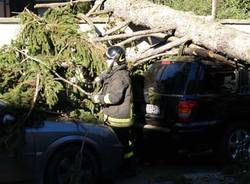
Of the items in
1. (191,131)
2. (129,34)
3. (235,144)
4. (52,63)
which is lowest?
(235,144)

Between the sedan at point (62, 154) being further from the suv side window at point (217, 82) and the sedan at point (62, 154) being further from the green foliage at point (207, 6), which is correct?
the green foliage at point (207, 6)

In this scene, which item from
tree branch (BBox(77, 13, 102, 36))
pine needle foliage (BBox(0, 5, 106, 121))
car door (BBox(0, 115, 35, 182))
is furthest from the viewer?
tree branch (BBox(77, 13, 102, 36))

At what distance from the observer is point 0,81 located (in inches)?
351

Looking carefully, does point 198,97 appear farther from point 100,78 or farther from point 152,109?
point 100,78

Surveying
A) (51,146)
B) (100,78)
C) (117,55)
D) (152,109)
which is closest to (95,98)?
(100,78)

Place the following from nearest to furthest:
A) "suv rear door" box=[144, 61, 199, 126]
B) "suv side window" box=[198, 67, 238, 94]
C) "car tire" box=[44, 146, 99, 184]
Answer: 1. "car tire" box=[44, 146, 99, 184]
2. "suv rear door" box=[144, 61, 199, 126]
3. "suv side window" box=[198, 67, 238, 94]

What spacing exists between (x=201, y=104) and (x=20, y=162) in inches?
122

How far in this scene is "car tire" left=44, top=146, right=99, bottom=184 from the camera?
7.88 m

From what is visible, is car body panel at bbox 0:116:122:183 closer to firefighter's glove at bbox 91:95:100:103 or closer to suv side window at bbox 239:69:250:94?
firefighter's glove at bbox 91:95:100:103

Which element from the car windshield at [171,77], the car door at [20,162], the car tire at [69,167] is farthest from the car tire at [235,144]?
the car door at [20,162]

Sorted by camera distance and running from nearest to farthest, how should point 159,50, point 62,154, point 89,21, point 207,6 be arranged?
point 62,154
point 159,50
point 89,21
point 207,6

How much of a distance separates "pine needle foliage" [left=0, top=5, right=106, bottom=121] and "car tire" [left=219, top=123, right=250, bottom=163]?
211cm

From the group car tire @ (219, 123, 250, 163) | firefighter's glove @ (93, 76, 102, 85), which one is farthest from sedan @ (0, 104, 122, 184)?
car tire @ (219, 123, 250, 163)

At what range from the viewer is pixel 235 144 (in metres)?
9.69
